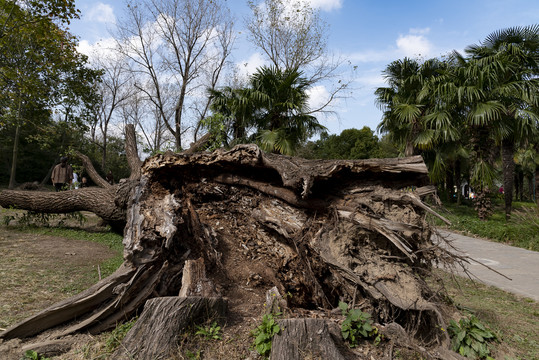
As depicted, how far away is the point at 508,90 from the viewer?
1159 cm

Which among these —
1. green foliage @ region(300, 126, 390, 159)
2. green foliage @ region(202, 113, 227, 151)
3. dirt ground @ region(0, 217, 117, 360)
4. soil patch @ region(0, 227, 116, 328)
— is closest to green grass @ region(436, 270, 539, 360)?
dirt ground @ region(0, 217, 117, 360)

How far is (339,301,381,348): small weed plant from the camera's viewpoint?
2.62 meters

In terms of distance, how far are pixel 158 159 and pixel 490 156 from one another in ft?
45.1

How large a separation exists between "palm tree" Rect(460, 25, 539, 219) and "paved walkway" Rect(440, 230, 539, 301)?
15.2 feet

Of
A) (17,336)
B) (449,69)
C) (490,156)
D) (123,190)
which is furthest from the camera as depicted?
(449,69)

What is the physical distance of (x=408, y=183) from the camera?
3.47 metres

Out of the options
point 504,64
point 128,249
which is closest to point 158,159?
point 128,249

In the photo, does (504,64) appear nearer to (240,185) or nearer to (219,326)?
(240,185)

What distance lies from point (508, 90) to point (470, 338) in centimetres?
1193

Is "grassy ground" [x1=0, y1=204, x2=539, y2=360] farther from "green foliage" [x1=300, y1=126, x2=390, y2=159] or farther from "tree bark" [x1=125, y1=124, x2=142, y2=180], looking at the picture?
"green foliage" [x1=300, y1=126, x2=390, y2=159]

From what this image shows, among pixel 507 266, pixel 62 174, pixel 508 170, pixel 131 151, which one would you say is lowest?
pixel 507 266

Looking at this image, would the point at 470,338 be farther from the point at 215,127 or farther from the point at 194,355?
the point at 215,127

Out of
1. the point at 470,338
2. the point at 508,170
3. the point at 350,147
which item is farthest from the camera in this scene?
the point at 350,147

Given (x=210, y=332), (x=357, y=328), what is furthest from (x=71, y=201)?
(x=357, y=328)
